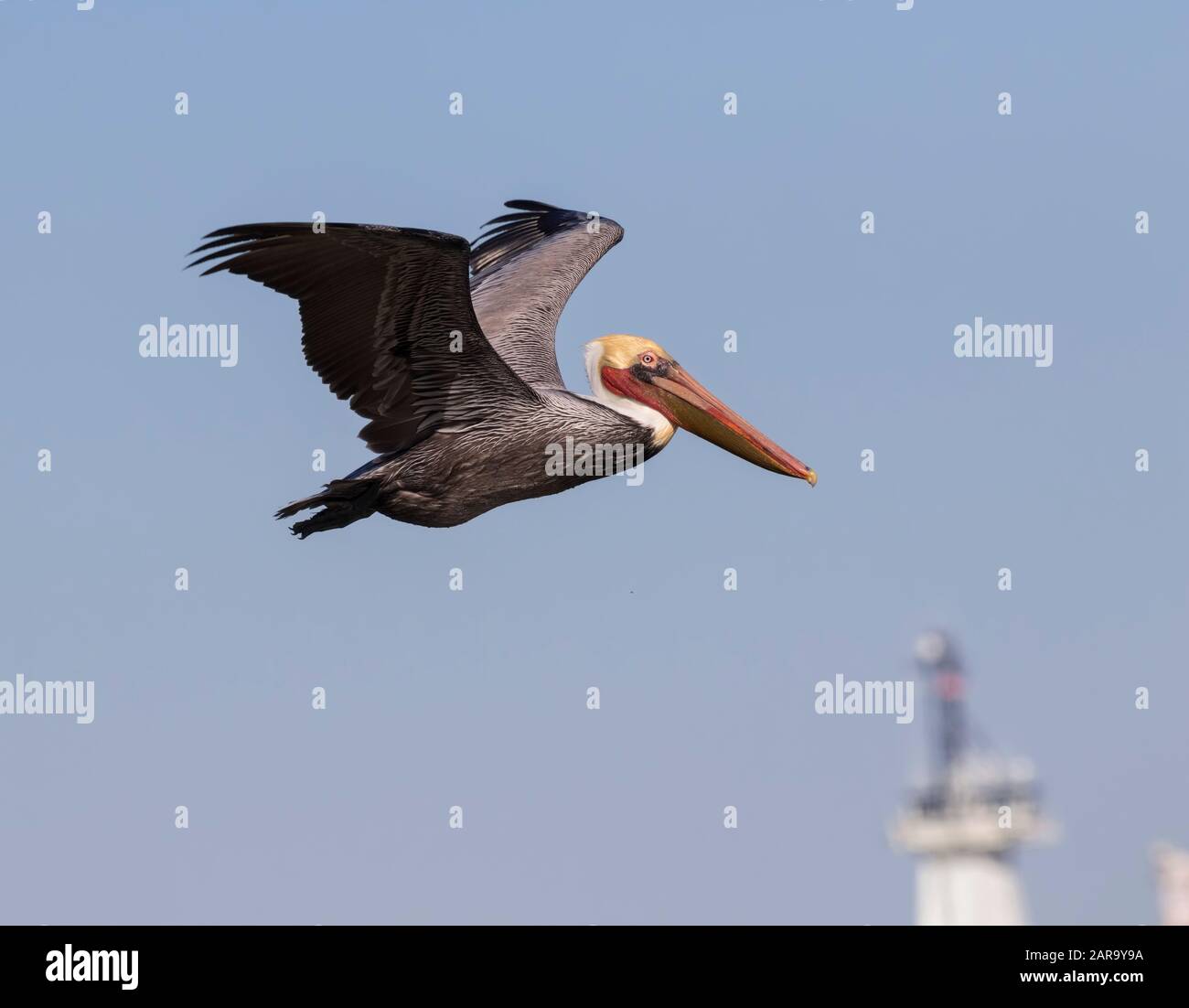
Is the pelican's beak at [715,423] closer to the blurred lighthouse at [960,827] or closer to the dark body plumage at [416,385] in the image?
the dark body plumage at [416,385]

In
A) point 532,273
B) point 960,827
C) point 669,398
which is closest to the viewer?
point 669,398

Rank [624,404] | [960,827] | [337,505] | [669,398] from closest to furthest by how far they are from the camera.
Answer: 1. [337,505]
2. [624,404]
3. [669,398]
4. [960,827]

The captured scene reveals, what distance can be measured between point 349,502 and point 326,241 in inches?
72.7

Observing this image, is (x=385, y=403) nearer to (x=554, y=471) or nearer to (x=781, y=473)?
(x=554, y=471)

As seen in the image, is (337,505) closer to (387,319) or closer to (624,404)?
(387,319)

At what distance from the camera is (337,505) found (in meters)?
16.3

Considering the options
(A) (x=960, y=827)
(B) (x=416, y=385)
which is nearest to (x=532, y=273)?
(B) (x=416, y=385)

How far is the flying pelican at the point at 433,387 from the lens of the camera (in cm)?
1577

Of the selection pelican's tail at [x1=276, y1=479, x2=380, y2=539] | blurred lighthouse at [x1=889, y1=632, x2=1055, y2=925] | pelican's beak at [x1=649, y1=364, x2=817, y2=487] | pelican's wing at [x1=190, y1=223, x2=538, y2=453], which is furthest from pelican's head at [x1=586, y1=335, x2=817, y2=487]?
blurred lighthouse at [x1=889, y1=632, x2=1055, y2=925]

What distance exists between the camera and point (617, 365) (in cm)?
1773

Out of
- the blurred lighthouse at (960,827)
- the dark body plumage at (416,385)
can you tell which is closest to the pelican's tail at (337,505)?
the dark body plumage at (416,385)

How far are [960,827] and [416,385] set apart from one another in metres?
47.6

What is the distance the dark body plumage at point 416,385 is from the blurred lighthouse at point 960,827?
4096 centimetres

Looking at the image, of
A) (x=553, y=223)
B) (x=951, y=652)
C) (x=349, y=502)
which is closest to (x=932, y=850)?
(x=951, y=652)
